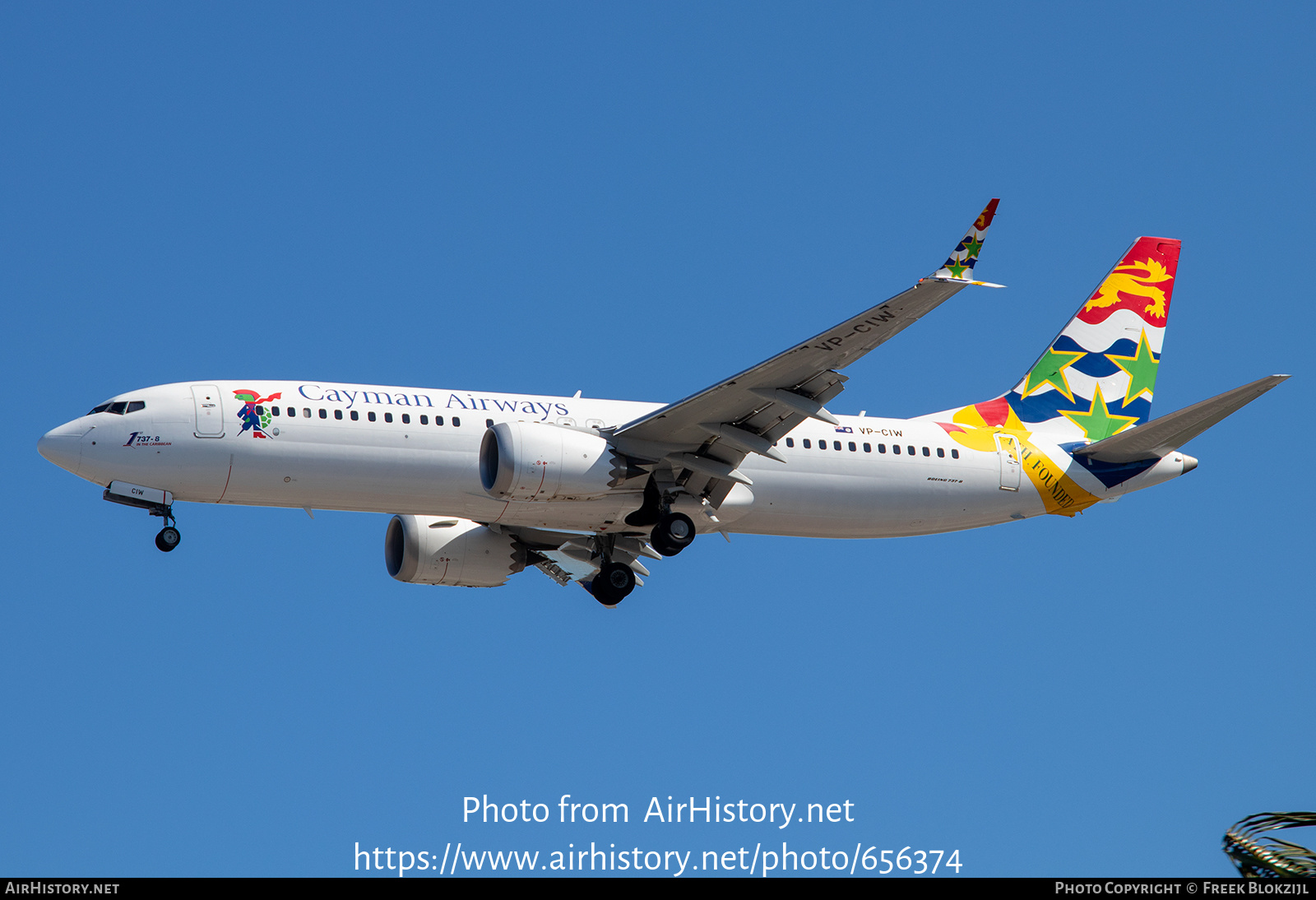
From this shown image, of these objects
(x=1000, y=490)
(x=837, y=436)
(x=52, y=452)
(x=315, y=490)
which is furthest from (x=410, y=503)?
(x=1000, y=490)

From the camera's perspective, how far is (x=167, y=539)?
28.1 meters

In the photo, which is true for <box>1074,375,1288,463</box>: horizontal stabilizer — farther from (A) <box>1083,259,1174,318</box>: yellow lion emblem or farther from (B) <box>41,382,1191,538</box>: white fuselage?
(A) <box>1083,259,1174,318</box>: yellow lion emblem

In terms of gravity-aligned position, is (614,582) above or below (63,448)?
above

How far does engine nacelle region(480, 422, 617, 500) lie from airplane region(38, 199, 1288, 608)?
0.13 ft

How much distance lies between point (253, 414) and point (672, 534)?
843cm

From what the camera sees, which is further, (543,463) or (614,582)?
(614,582)

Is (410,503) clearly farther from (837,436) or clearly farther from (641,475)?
(837,436)

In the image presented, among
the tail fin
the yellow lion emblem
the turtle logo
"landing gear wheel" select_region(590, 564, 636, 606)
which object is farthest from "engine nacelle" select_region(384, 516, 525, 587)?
the yellow lion emblem

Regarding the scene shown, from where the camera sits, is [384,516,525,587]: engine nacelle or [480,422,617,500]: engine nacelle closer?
[480,422,617,500]: engine nacelle

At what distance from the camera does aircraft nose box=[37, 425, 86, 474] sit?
2772 centimetres

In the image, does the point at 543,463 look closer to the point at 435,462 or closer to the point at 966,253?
the point at 435,462

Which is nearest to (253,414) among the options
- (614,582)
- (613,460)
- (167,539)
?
(167,539)

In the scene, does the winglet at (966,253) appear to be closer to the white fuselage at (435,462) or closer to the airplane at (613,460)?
the airplane at (613,460)

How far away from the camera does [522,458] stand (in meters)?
27.5
